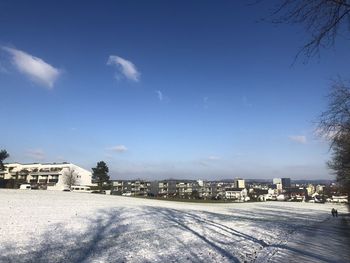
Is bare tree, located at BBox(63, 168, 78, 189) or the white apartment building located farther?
the white apartment building

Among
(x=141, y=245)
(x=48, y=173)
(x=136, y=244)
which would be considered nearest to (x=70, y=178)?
(x=48, y=173)

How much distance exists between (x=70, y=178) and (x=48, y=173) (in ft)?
70.2

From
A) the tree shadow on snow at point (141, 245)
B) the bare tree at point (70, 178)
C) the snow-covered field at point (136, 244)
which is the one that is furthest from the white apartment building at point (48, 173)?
the tree shadow on snow at point (141, 245)

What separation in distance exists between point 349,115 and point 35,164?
170 m

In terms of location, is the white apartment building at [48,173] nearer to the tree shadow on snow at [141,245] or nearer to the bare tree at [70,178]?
the bare tree at [70,178]

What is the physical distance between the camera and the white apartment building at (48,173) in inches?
5822

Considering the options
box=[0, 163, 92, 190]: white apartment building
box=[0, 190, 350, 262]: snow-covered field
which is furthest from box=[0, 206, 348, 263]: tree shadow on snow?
box=[0, 163, 92, 190]: white apartment building

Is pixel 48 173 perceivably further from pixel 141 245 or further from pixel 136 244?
pixel 141 245

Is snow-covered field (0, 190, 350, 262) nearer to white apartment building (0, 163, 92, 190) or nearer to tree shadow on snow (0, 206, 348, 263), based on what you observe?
tree shadow on snow (0, 206, 348, 263)

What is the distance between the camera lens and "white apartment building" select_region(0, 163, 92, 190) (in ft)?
485

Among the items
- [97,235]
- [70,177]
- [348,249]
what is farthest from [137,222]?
[70,177]

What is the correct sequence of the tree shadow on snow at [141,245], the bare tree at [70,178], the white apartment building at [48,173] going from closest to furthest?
the tree shadow on snow at [141,245] < the bare tree at [70,178] < the white apartment building at [48,173]

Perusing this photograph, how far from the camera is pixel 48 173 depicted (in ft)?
507

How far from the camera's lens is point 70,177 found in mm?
138875
